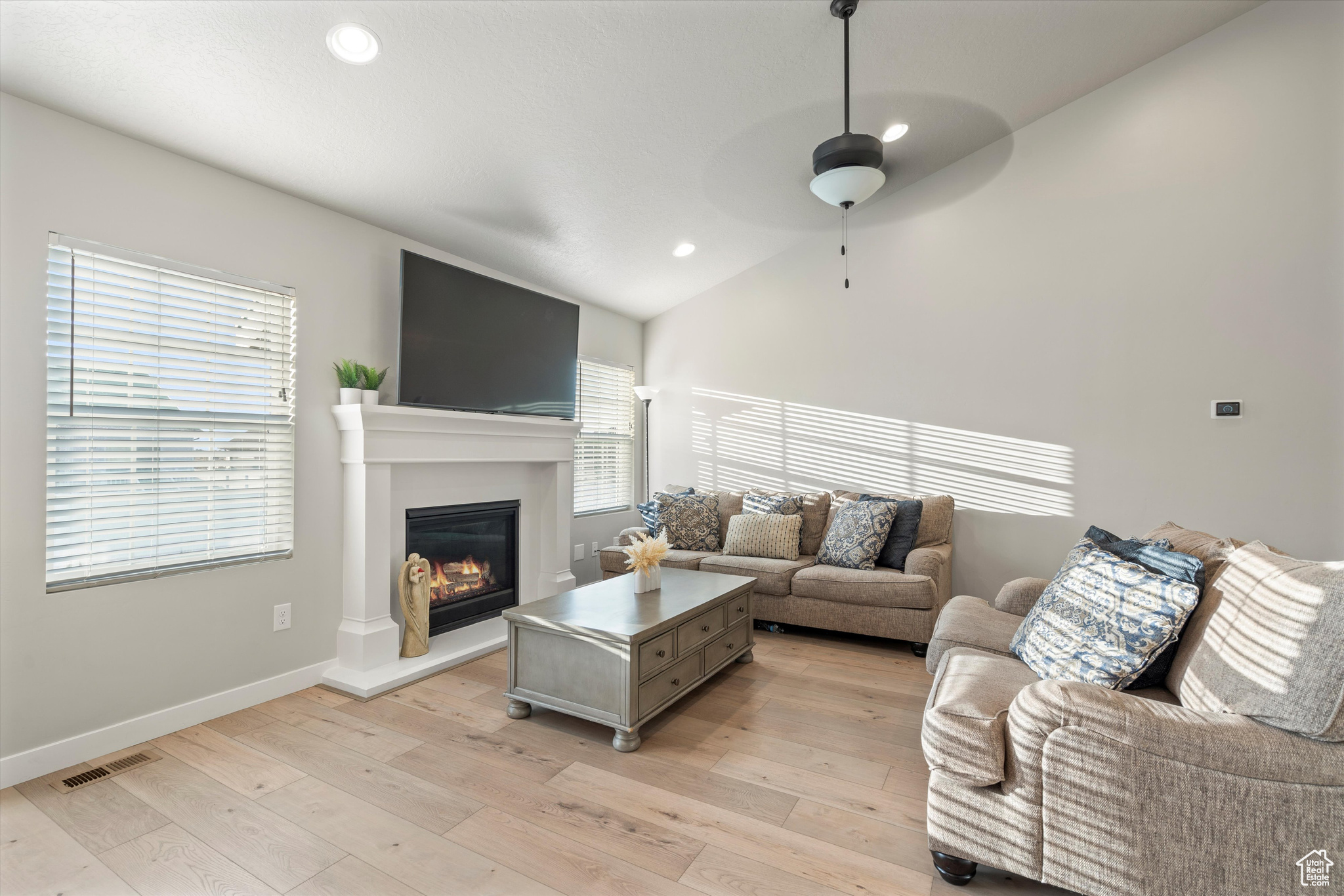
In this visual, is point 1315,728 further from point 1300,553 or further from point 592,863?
point 1300,553

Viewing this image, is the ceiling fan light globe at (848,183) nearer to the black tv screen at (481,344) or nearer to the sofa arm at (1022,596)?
the sofa arm at (1022,596)

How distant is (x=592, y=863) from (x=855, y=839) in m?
0.78

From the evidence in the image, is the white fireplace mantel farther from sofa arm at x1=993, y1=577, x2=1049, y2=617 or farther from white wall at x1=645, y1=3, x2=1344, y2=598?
sofa arm at x1=993, y1=577, x2=1049, y2=617

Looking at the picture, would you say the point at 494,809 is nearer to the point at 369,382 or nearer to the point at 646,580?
the point at 646,580

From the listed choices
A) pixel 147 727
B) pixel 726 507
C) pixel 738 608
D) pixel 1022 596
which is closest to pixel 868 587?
pixel 738 608

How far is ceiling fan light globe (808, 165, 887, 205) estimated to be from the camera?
2.50 m

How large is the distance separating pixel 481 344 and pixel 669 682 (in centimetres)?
224

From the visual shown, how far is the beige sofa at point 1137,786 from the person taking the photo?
1.30 m

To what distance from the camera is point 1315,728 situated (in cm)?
128

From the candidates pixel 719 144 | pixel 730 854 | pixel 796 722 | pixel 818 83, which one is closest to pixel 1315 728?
pixel 730 854

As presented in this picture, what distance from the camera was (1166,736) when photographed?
1379 mm

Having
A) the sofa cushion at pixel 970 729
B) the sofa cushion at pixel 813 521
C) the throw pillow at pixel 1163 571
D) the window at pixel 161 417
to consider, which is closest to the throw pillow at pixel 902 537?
the sofa cushion at pixel 813 521

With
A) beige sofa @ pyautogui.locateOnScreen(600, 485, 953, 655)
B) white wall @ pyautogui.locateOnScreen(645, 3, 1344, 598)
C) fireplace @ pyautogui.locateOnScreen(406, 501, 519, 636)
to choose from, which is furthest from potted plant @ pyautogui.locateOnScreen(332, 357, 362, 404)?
white wall @ pyautogui.locateOnScreen(645, 3, 1344, 598)

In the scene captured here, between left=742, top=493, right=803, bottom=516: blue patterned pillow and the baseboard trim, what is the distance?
287 centimetres
